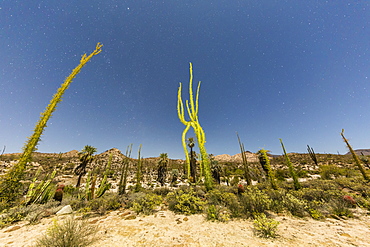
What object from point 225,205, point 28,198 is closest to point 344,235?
point 225,205

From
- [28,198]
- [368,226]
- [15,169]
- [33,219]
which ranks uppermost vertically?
[15,169]

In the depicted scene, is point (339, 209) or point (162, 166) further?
point (162, 166)

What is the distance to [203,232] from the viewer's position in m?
4.42

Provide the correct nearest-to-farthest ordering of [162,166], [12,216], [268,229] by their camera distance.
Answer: [268,229]
[12,216]
[162,166]

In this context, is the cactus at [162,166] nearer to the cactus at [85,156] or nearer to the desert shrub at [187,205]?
the cactus at [85,156]

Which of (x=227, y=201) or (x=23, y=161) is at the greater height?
(x=23, y=161)

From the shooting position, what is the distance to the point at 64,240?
3318mm

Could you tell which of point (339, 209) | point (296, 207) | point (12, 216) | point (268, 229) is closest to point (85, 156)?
point (12, 216)

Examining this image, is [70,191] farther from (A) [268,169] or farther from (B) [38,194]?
(A) [268,169]

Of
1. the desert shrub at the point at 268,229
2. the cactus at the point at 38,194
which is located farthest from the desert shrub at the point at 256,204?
the cactus at the point at 38,194

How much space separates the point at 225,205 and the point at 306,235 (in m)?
3.64

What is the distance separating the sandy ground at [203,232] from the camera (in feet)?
12.3

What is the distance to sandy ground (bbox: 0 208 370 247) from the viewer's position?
3736mm

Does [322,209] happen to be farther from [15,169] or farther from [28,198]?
[28,198]
